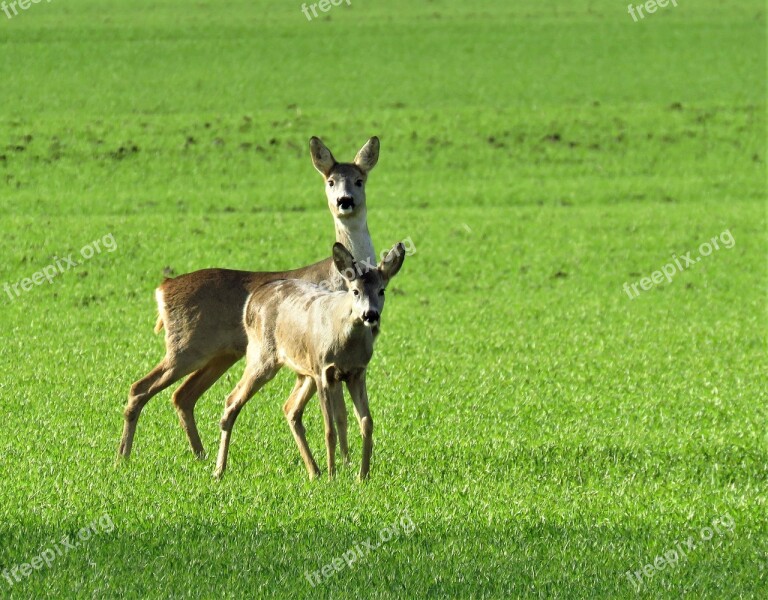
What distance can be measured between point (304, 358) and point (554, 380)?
6475 mm

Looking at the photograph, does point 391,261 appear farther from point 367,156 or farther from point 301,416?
point 367,156

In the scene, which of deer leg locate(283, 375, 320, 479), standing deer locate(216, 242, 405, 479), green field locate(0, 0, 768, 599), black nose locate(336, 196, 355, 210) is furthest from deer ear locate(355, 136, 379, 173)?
green field locate(0, 0, 768, 599)

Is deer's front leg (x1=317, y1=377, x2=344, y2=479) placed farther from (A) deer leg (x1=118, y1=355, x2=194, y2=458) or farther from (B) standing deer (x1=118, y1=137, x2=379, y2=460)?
(A) deer leg (x1=118, y1=355, x2=194, y2=458)

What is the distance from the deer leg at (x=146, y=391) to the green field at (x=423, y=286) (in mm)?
256

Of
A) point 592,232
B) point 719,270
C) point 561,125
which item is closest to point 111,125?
point 561,125

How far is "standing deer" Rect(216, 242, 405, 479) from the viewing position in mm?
9992

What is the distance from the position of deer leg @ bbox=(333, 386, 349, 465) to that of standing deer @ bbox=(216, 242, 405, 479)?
2cm

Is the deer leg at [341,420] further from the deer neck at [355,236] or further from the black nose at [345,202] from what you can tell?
the black nose at [345,202]

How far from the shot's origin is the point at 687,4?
185 ft

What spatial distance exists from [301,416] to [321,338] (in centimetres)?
112

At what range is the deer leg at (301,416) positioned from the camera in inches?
436

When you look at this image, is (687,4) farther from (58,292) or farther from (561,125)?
(58,292)

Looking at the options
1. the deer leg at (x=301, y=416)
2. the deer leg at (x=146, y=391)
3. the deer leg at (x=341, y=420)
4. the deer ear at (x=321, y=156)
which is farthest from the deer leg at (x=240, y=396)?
the deer ear at (x=321, y=156)

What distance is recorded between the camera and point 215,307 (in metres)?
11.8
